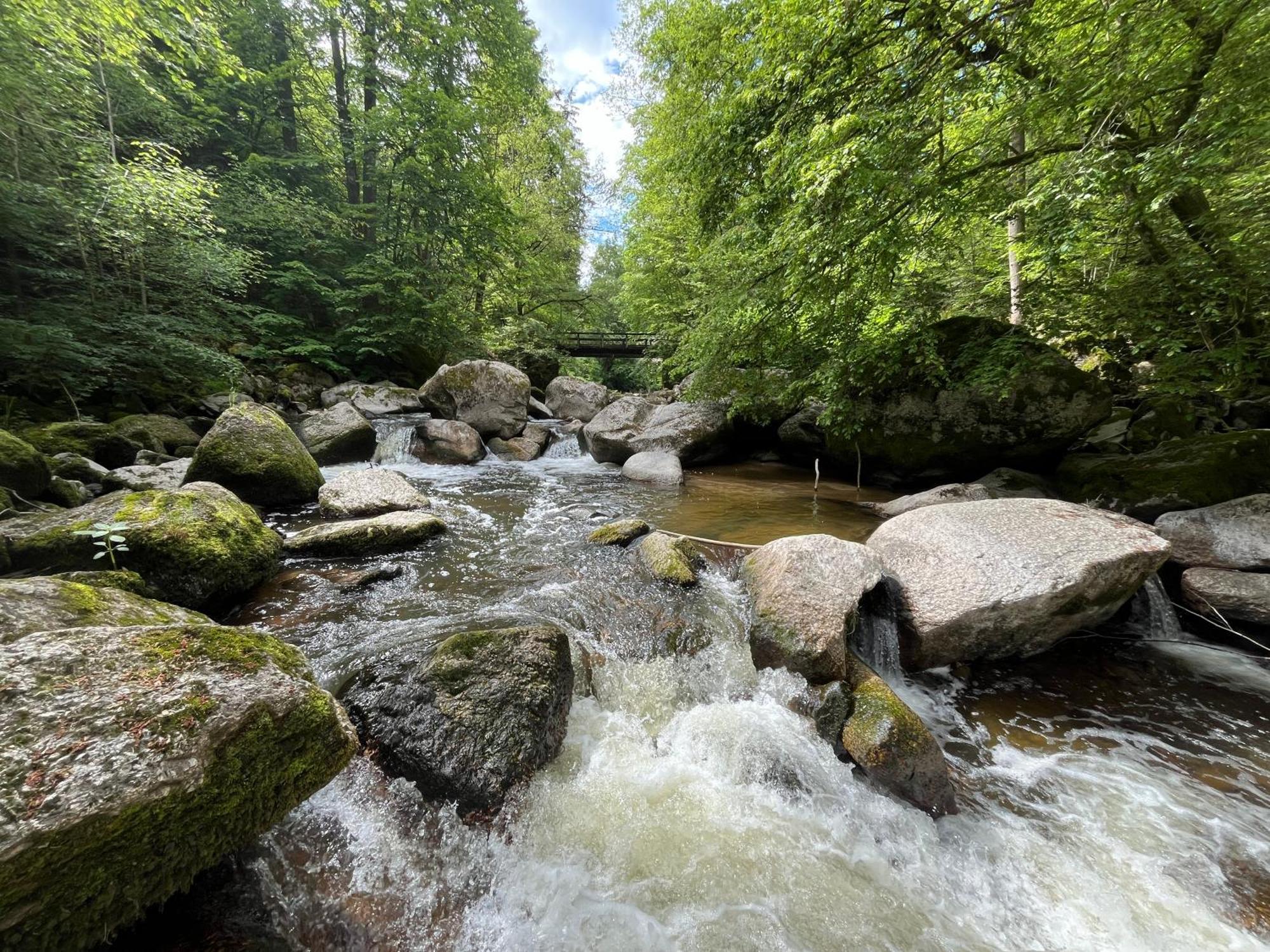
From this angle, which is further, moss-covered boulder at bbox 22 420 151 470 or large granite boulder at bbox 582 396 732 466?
large granite boulder at bbox 582 396 732 466

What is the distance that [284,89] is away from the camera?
13961 mm

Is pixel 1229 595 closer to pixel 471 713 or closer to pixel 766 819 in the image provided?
pixel 766 819

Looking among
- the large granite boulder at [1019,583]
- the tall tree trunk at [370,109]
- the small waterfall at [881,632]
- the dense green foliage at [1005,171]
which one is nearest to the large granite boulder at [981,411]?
the dense green foliage at [1005,171]

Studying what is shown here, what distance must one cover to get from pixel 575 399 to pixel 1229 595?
A: 14802 mm

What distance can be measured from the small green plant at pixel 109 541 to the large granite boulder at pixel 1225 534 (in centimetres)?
851

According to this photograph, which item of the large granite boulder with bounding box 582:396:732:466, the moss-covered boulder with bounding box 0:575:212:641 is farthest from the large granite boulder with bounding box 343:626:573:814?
the large granite boulder with bounding box 582:396:732:466

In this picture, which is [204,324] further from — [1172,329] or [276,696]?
[1172,329]

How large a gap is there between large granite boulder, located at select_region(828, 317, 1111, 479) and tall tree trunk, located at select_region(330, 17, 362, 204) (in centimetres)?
1598

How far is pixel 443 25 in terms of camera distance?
1341 cm

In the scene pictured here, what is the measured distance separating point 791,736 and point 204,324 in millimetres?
12113

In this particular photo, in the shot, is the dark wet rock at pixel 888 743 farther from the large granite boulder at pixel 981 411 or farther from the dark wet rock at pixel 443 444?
the dark wet rock at pixel 443 444

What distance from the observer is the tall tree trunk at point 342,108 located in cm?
1341

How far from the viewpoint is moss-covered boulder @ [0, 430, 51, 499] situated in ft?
13.2

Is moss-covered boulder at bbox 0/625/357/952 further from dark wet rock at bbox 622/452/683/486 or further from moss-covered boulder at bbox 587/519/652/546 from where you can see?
dark wet rock at bbox 622/452/683/486
